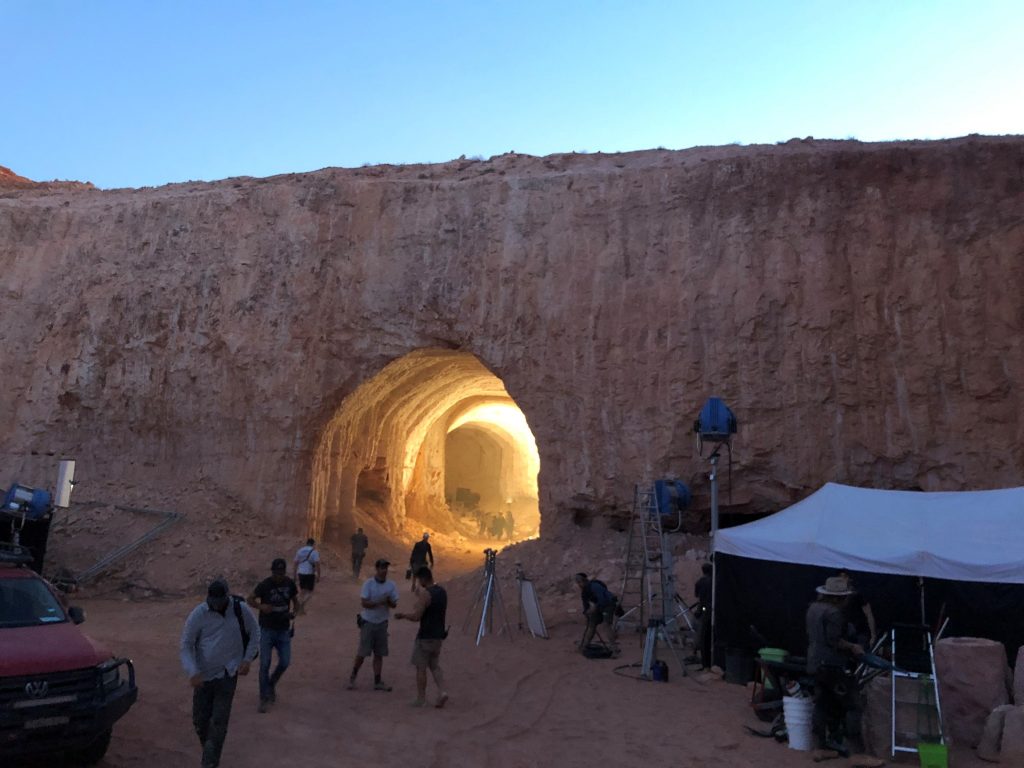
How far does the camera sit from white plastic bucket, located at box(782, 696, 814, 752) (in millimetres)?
6996

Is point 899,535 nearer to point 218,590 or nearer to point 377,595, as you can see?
point 377,595

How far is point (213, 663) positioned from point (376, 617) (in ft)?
10.1

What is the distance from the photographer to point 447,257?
58.4 ft

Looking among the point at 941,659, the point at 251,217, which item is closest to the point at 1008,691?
the point at 941,659

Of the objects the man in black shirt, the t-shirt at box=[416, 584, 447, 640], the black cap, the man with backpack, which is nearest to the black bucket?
the man in black shirt

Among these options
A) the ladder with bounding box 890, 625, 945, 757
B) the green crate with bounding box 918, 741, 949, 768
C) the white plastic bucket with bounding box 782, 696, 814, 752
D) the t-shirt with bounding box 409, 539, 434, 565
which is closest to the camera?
the green crate with bounding box 918, 741, 949, 768

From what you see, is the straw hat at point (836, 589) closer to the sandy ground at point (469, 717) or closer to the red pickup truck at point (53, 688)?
the sandy ground at point (469, 717)

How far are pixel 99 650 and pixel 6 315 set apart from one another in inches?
667

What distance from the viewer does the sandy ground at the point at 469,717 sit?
664 centimetres

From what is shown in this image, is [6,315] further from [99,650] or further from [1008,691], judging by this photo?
[1008,691]

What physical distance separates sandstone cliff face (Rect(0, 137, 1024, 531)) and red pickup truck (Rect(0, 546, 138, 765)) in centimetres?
1091

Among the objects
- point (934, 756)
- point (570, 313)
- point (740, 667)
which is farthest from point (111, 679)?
point (570, 313)

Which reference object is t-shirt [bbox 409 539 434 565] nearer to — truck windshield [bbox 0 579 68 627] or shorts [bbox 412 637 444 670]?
shorts [bbox 412 637 444 670]

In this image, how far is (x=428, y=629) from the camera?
8.01 metres
